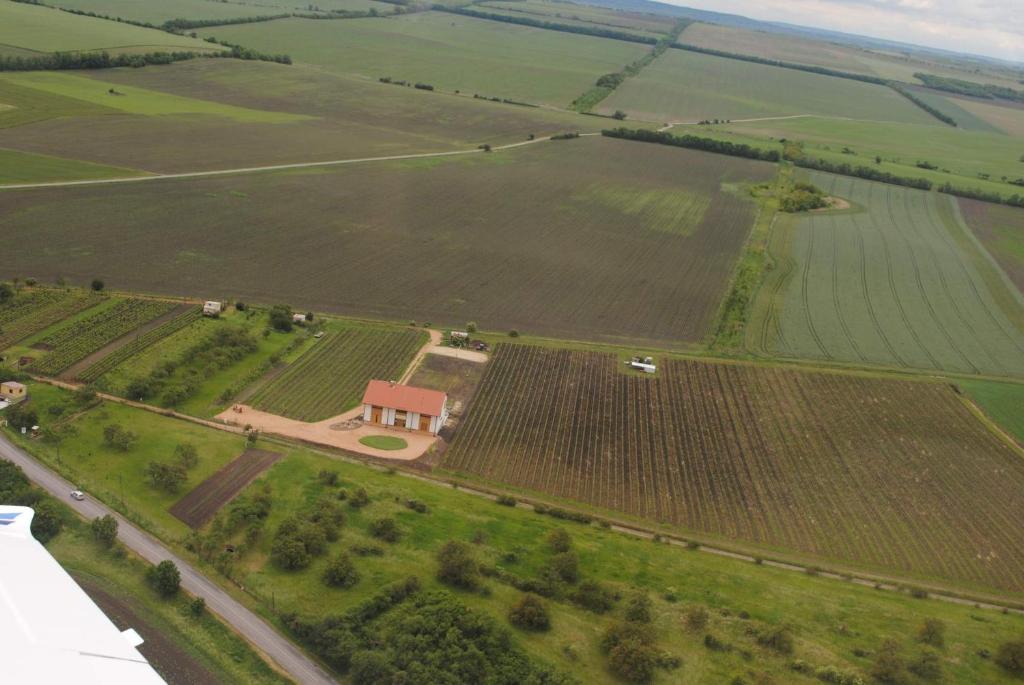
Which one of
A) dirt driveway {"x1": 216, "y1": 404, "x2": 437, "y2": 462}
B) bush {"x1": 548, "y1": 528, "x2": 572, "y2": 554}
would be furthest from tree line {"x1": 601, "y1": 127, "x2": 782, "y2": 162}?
bush {"x1": 548, "y1": 528, "x2": 572, "y2": 554}

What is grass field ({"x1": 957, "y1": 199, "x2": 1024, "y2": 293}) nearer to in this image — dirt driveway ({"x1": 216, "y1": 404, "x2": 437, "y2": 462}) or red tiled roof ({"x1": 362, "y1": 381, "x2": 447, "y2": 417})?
red tiled roof ({"x1": 362, "y1": 381, "x2": 447, "y2": 417})

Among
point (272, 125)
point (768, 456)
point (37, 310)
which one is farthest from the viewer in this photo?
point (272, 125)

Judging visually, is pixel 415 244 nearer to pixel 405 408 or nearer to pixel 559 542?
pixel 405 408

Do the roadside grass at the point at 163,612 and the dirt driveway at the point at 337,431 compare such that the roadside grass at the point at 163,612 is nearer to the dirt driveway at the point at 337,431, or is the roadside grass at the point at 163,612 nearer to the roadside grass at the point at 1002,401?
the dirt driveway at the point at 337,431

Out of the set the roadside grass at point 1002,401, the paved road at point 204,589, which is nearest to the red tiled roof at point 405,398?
the paved road at point 204,589

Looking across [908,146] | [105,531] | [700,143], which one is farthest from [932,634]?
[908,146]

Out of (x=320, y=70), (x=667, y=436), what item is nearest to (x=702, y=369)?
(x=667, y=436)

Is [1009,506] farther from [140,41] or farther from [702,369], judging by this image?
[140,41]
